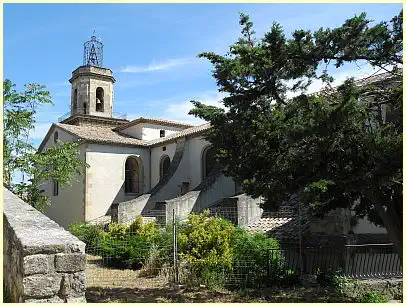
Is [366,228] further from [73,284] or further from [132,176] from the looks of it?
[132,176]

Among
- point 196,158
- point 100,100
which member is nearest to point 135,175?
point 196,158

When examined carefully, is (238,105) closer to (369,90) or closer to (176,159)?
(369,90)

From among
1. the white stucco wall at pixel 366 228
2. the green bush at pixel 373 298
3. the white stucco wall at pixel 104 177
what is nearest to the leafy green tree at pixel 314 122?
the green bush at pixel 373 298

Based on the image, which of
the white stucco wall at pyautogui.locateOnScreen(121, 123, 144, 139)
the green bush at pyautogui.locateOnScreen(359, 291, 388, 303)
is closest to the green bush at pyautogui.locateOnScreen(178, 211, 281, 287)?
the green bush at pyautogui.locateOnScreen(359, 291, 388, 303)

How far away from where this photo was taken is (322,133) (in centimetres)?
773

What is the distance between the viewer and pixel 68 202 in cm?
2683

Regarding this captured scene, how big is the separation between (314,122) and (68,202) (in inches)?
863

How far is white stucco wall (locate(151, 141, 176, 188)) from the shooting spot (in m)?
26.9

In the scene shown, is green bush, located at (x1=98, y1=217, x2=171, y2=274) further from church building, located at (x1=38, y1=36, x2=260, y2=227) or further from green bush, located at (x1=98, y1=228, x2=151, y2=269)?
church building, located at (x1=38, y1=36, x2=260, y2=227)

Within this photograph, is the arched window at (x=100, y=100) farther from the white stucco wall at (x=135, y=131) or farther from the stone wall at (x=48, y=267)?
the stone wall at (x=48, y=267)

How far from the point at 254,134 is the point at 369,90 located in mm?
2571

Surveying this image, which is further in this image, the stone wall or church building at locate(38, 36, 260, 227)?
church building at locate(38, 36, 260, 227)

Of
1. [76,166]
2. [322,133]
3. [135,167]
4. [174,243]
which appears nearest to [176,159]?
[135,167]

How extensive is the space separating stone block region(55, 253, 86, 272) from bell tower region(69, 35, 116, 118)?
100 feet
